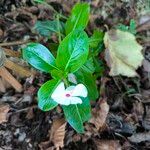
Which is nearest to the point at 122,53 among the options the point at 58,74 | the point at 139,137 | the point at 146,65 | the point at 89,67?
the point at 146,65

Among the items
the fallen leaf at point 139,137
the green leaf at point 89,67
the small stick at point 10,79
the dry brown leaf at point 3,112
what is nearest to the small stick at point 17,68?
the small stick at point 10,79

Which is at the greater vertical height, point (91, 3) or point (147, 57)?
point (91, 3)

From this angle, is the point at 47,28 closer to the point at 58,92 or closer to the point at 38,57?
the point at 38,57

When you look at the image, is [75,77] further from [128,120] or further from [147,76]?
[147,76]

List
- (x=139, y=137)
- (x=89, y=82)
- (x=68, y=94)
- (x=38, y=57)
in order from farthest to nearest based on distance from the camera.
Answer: (x=139, y=137)
(x=89, y=82)
(x=38, y=57)
(x=68, y=94)

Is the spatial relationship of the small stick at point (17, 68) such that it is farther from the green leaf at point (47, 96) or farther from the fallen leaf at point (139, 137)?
the fallen leaf at point (139, 137)

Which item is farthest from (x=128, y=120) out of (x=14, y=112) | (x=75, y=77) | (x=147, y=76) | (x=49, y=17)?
(x=49, y=17)
